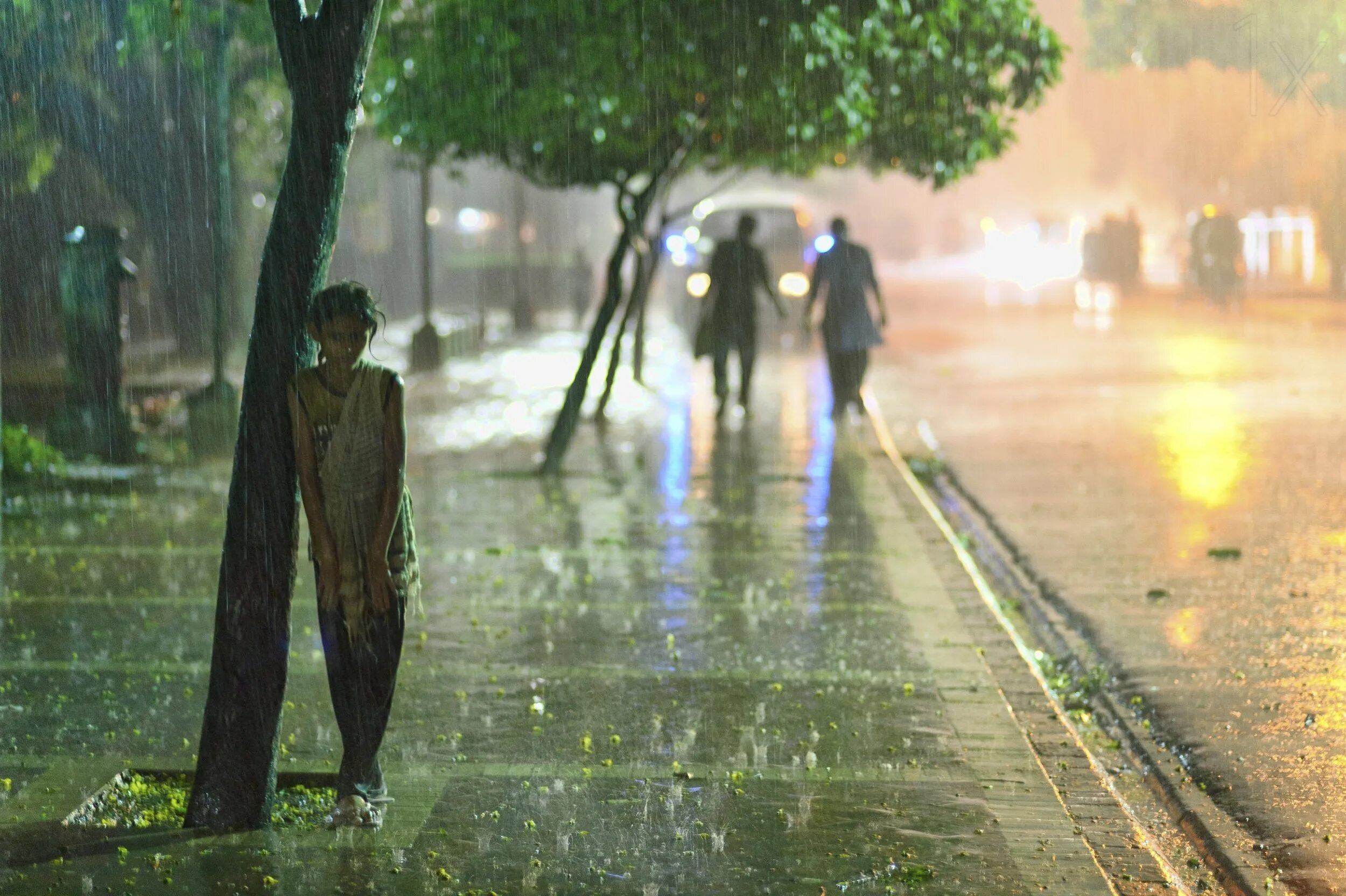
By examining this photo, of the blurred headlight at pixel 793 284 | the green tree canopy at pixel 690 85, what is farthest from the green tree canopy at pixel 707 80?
the blurred headlight at pixel 793 284

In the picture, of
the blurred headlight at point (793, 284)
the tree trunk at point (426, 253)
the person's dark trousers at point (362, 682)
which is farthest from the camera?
the blurred headlight at point (793, 284)

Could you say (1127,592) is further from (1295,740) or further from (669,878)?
(669,878)

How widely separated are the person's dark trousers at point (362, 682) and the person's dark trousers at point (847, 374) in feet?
35.1

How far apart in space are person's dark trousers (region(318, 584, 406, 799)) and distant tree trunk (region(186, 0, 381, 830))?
22 cm

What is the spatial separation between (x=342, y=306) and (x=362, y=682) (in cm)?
110

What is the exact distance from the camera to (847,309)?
49.6 feet

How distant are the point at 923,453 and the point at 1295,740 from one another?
8.36 metres

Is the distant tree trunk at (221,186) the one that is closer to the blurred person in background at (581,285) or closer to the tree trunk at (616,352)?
the tree trunk at (616,352)

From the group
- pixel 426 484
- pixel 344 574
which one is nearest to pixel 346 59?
pixel 344 574

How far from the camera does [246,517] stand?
4898 mm

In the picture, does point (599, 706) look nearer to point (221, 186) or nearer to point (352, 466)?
point (352, 466)

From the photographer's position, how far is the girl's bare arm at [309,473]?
472 cm

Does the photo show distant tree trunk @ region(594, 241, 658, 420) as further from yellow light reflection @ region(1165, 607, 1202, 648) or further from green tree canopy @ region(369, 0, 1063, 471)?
yellow light reflection @ region(1165, 607, 1202, 648)

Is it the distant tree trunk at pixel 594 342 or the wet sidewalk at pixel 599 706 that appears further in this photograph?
the distant tree trunk at pixel 594 342
